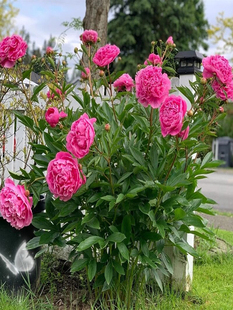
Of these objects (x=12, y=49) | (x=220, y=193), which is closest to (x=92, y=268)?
(x=12, y=49)

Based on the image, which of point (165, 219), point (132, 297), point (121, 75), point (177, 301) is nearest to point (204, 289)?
point (177, 301)

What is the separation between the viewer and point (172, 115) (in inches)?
73.0

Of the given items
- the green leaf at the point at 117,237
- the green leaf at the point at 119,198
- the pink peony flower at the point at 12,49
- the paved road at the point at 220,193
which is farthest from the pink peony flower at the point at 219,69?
the paved road at the point at 220,193

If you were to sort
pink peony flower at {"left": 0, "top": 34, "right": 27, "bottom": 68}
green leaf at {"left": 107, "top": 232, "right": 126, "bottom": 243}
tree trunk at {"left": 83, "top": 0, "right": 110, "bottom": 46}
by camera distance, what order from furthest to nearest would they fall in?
tree trunk at {"left": 83, "top": 0, "right": 110, "bottom": 46} → pink peony flower at {"left": 0, "top": 34, "right": 27, "bottom": 68} → green leaf at {"left": 107, "top": 232, "right": 126, "bottom": 243}

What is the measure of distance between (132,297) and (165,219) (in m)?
0.60

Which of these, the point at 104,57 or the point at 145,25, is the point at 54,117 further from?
the point at 145,25

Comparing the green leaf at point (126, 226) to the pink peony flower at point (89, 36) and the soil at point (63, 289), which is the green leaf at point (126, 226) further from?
the pink peony flower at point (89, 36)

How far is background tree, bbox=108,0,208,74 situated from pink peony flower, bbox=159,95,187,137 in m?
20.7

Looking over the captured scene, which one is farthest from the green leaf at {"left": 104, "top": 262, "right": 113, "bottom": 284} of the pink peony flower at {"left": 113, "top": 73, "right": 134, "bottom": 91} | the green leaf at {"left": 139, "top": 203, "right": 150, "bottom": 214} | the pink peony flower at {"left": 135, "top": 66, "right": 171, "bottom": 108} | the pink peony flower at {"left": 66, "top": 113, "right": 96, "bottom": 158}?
the pink peony flower at {"left": 113, "top": 73, "right": 134, "bottom": 91}

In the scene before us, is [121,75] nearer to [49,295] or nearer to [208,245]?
[49,295]

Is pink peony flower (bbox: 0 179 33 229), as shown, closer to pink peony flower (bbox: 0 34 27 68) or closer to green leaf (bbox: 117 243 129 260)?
green leaf (bbox: 117 243 129 260)

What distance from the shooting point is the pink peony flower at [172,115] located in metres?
1.85

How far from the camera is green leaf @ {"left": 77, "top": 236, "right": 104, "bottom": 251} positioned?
212 centimetres

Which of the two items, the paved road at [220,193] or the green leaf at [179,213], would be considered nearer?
the green leaf at [179,213]
